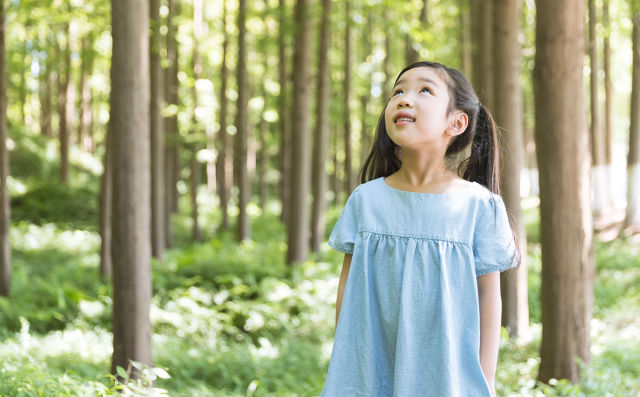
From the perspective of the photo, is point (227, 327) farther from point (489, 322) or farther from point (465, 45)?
point (465, 45)

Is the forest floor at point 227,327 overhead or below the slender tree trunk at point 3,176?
below

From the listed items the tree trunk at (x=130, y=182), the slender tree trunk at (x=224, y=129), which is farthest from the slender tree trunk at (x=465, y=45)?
the tree trunk at (x=130, y=182)

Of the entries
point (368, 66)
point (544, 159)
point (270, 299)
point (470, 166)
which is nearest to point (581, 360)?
point (544, 159)

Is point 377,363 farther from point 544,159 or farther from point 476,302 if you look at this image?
point 544,159

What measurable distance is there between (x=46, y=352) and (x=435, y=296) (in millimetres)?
6297

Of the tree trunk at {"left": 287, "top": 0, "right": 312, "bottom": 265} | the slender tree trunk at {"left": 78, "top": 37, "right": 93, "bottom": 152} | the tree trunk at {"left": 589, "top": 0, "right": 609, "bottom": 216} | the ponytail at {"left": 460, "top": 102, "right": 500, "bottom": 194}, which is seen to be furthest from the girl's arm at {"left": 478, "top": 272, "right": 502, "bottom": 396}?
the slender tree trunk at {"left": 78, "top": 37, "right": 93, "bottom": 152}

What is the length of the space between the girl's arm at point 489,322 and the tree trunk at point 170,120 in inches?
509

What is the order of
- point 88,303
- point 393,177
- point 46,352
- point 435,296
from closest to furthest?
point 435,296
point 393,177
point 46,352
point 88,303

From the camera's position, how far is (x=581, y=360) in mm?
5422

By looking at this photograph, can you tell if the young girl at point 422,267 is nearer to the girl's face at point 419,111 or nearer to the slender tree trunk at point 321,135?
the girl's face at point 419,111

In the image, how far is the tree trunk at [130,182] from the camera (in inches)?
218

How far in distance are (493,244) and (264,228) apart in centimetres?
1831

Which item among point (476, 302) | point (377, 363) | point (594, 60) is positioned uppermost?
point (594, 60)

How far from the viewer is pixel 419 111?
2.41m
